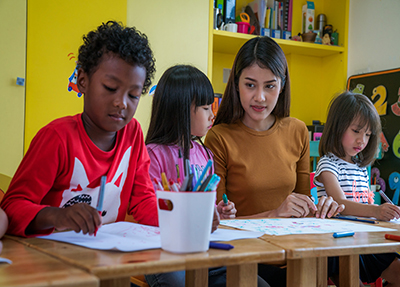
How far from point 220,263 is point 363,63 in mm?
3091

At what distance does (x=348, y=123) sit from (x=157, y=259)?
4.63ft

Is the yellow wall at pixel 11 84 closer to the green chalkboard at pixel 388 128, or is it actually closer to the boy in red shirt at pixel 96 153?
the boy in red shirt at pixel 96 153

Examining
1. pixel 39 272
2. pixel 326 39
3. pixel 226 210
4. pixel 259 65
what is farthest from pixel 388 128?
pixel 39 272

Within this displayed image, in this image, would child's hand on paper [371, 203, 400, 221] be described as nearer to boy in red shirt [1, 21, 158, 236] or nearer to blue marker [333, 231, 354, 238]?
blue marker [333, 231, 354, 238]

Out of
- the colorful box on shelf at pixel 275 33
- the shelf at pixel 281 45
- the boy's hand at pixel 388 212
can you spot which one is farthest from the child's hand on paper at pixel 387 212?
the colorful box on shelf at pixel 275 33

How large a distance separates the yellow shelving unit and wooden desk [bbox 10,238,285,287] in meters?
2.66

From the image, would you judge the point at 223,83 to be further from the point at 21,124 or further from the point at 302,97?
the point at 21,124

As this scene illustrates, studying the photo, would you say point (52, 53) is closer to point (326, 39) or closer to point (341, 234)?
point (341, 234)

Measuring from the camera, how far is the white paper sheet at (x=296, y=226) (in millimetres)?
913

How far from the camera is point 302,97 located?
12.1ft

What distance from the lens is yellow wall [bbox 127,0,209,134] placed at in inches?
104

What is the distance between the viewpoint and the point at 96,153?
98 centimetres

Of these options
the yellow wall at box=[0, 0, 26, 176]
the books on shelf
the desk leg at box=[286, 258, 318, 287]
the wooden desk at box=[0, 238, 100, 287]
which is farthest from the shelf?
the wooden desk at box=[0, 238, 100, 287]

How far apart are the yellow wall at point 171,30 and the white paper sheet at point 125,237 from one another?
→ 187cm
